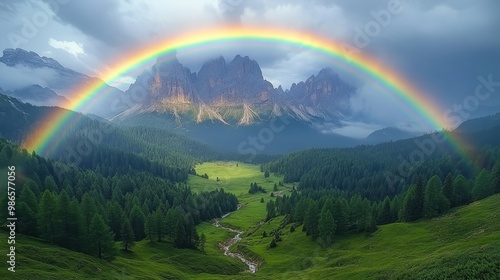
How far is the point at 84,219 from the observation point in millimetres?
76312

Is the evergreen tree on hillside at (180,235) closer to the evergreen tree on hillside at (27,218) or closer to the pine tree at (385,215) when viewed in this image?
the evergreen tree on hillside at (27,218)

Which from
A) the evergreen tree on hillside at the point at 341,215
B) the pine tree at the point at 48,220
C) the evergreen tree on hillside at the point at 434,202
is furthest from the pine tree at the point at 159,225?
the evergreen tree on hillside at the point at 434,202

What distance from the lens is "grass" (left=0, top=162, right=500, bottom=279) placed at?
156 ft

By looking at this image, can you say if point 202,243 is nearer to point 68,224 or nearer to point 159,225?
point 159,225

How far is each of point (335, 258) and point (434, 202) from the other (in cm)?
3896

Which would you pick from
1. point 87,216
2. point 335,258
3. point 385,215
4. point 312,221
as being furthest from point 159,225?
point 385,215

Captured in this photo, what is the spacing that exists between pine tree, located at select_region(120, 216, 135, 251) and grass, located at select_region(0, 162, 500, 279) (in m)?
2.94

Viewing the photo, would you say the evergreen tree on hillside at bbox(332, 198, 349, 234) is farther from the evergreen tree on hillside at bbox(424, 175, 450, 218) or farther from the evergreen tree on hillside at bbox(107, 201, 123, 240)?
the evergreen tree on hillside at bbox(107, 201, 123, 240)

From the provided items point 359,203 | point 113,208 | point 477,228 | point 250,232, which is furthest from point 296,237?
point 113,208

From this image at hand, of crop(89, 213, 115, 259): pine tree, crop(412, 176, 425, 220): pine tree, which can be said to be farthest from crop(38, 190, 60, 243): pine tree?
crop(412, 176, 425, 220): pine tree

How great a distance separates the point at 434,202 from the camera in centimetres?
9431

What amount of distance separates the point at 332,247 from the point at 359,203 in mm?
19998

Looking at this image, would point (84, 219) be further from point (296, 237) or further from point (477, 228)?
point (477, 228)

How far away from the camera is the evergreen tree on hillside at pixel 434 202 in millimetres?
93750
